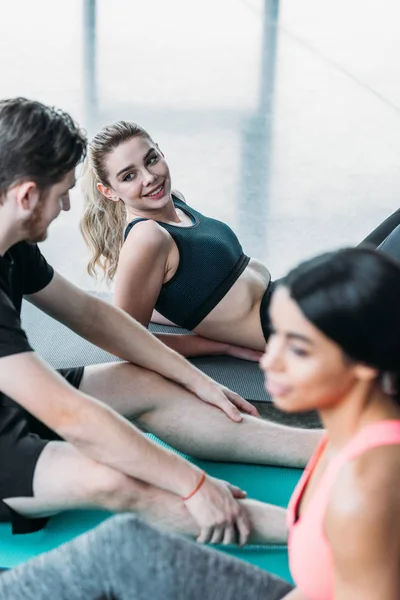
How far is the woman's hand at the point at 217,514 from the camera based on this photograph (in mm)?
2076

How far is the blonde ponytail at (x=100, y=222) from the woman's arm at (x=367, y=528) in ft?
6.28

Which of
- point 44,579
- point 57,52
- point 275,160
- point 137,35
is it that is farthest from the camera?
point 137,35

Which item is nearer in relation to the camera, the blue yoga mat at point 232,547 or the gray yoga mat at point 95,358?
the blue yoga mat at point 232,547

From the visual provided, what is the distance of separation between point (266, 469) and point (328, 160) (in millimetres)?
2999

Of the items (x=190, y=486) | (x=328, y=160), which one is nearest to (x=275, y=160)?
(x=328, y=160)

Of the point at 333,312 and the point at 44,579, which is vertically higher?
the point at 333,312

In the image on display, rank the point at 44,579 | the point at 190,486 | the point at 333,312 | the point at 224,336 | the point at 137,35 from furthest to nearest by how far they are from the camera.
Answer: the point at 137,35
the point at 224,336
the point at 190,486
the point at 44,579
the point at 333,312

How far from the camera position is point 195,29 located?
7535mm

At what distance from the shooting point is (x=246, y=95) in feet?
20.2

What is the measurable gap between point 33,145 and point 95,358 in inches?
44.6

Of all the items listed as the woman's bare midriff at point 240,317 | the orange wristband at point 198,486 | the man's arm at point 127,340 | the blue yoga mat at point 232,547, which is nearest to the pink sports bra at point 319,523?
the orange wristband at point 198,486

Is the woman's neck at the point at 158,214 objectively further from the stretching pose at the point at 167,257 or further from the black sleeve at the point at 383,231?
the black sleeve at the point at 383,231

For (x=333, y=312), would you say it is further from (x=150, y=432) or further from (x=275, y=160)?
(x=275, y=160)

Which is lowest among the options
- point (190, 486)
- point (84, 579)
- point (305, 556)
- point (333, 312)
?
point (190, 486)
